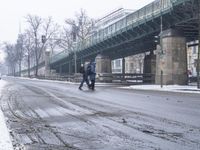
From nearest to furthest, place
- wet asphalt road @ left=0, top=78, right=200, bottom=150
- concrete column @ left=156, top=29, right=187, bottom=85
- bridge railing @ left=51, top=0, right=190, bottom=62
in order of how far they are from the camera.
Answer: wet asphalt road @ left=0, top=78, right=200, bottom=150 < bridge railing @ left=51, top=0, right=190, bottom=62 < concrete column @ left=156, top=29, right=187, bottom=85

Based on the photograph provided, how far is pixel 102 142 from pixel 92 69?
20539 millimetres

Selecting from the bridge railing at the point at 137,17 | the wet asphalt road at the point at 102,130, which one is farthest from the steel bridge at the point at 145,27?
the wet asphalt road at the point at 102,130

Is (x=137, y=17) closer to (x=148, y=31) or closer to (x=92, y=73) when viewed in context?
(x=148, y=31)

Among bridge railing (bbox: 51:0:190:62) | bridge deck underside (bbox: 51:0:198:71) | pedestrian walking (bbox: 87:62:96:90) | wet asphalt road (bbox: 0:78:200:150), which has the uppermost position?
bridge railing (bbox: 51:0:190:62)

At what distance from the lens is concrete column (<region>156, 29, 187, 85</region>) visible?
37.4 metres

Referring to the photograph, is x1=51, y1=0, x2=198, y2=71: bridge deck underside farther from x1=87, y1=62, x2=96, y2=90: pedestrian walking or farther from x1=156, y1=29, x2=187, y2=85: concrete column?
x1=87, y1=62, x2=96, y2=90: pedestrian walking

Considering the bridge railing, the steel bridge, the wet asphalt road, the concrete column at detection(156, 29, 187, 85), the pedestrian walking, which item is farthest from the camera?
the concrete column at detection(156, 29, 187, 85)

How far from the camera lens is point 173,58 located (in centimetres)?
3772

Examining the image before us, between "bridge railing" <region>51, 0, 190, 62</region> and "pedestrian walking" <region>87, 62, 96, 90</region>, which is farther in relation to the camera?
"bridge railing" <region>51, 0, 190, 62</region>

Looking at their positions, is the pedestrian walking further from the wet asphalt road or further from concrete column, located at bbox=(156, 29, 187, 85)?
the wet asphalt road

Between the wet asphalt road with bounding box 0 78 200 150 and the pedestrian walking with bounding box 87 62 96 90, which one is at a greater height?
the pedestrian walking with bounding box 87 62 96 90

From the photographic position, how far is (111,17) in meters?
144

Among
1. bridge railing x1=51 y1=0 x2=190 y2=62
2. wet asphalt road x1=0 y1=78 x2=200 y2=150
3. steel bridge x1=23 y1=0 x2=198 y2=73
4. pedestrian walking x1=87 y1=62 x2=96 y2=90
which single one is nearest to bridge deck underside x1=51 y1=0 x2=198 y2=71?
steel bridge x1=23 y1=0 x2=198 y2=73

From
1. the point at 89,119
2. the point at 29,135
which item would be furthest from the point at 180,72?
the point at 29,135
